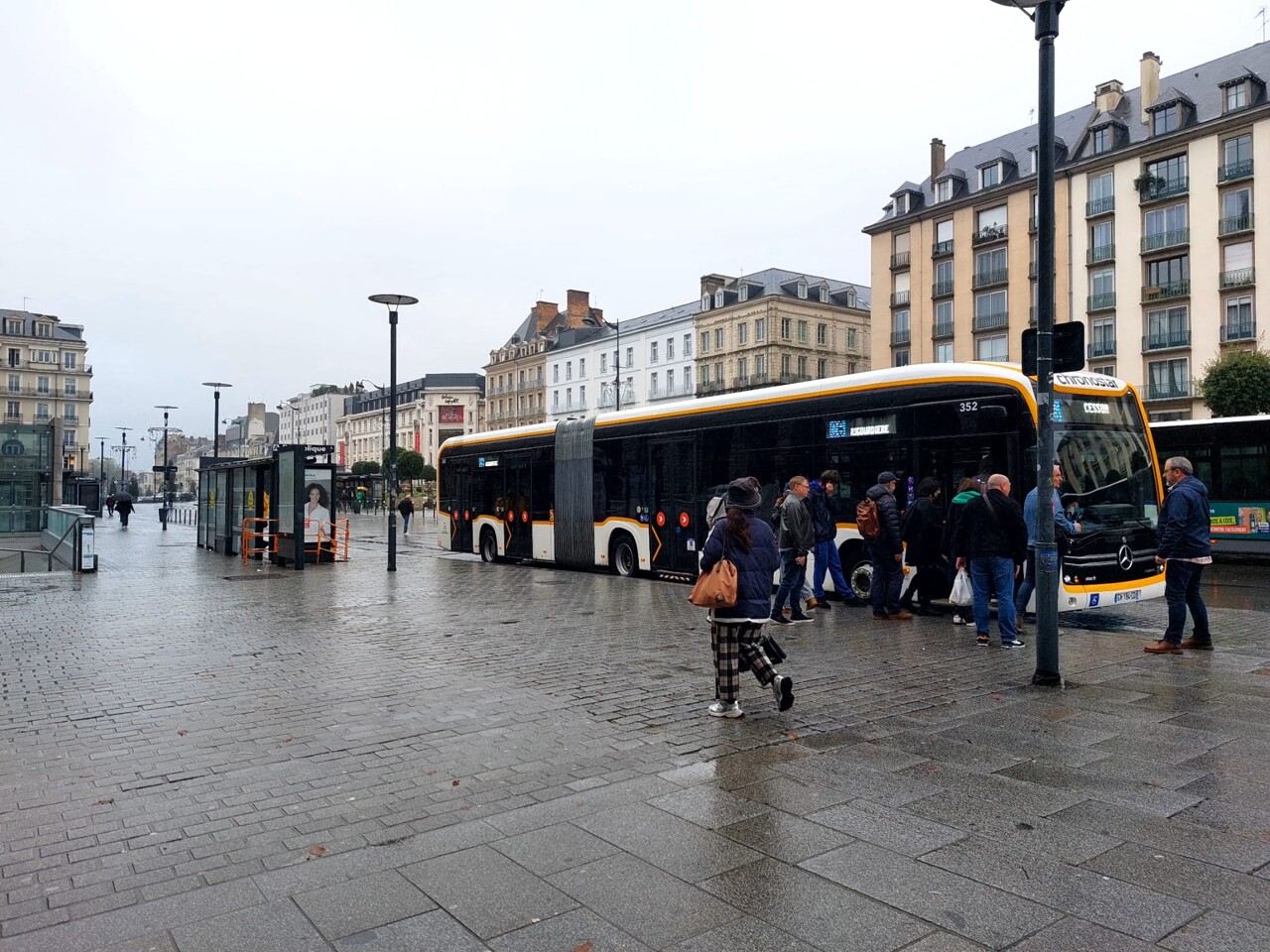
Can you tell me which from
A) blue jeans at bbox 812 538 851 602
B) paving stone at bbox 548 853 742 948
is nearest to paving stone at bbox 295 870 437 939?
paving stone at bbox 548 853 742 948

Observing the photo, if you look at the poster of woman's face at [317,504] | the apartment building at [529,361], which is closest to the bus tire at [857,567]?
the poster of woman's face at [317,504]

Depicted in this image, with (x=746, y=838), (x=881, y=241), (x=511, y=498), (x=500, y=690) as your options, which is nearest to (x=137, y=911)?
(x=746, y=838)

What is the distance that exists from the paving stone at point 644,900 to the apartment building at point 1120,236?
49550 millimetres

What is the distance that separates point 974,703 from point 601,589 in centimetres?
919

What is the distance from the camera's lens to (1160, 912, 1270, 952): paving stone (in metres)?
3.19

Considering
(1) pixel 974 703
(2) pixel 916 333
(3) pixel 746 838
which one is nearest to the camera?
(3) pixel 746 838

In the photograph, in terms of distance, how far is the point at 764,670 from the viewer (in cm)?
646

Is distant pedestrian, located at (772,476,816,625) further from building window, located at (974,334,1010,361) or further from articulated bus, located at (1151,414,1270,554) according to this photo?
building window, located at (974,334,1010,361)

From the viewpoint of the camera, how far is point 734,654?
6.44 meters

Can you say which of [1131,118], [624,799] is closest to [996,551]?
[624,799]

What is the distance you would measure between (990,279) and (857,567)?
46.5 m

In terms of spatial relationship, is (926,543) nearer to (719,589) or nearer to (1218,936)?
(719,589)

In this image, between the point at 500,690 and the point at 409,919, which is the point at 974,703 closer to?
the point at 500,690

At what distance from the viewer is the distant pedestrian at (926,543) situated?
37.0 feet
